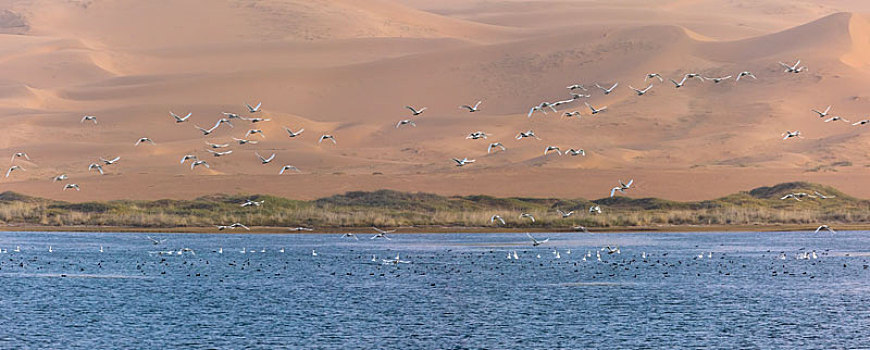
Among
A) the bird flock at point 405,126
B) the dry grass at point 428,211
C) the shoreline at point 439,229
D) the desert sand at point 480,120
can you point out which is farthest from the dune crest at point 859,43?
the shoreline at point 439,229

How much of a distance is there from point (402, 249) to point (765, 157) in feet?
215

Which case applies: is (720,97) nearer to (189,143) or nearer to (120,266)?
(189,143)

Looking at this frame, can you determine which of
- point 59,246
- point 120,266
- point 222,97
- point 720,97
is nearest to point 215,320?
point 120,266

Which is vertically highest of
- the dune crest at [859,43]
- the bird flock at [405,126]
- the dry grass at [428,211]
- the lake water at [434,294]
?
the dune crest at [859,43]

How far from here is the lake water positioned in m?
36.6

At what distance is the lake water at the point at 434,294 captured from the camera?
3656 cm

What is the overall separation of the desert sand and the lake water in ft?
115

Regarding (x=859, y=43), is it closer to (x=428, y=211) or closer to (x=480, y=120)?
(x=480, y=120)

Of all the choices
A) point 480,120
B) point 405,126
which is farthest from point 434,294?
point 405,126

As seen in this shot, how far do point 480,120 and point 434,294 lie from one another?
106695 mm

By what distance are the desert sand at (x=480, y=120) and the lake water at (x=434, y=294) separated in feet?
115

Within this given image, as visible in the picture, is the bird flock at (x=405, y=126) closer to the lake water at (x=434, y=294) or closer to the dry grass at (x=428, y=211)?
the dry grass at (x=428, y=211)

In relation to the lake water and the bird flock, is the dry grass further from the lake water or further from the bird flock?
the lake water

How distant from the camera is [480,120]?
→ 153000 millimetres
